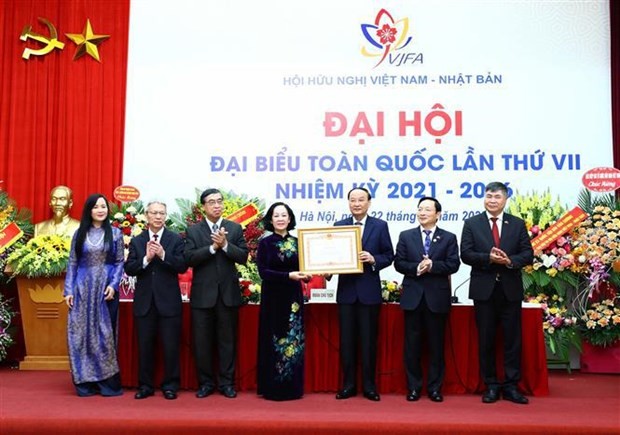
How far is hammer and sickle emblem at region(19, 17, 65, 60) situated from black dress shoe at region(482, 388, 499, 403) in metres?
4.69

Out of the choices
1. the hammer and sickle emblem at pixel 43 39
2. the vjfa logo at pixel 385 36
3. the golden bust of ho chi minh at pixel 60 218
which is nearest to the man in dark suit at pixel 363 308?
the vjfa logo at pixel 385 36

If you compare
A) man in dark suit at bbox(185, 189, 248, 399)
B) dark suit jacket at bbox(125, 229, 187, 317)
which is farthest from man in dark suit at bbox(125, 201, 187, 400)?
man in dark suit at bbox(185, 189, 248, 399)

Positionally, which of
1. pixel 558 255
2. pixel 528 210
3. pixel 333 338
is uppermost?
pixel 528 210

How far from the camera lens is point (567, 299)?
18.1 feet

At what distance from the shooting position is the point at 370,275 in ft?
14.0

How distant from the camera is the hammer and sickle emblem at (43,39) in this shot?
6.32 m

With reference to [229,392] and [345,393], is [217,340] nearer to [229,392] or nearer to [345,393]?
[229,392]

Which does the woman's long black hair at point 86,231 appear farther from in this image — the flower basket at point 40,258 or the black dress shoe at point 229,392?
the flower basket at point 40,258

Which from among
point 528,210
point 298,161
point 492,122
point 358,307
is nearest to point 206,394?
point 358,307

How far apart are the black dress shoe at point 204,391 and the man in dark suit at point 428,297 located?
1211 mm

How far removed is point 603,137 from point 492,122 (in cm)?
94

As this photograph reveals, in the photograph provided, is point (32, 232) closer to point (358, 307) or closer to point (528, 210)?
point (358, 307)

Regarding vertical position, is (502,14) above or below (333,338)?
above

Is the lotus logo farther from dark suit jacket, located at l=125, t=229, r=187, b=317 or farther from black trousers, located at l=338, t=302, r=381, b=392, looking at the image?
dark suit jacket, located at l=125, t=229, r=187, b=317
